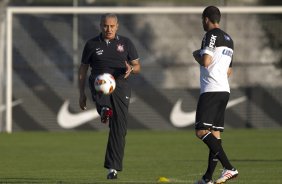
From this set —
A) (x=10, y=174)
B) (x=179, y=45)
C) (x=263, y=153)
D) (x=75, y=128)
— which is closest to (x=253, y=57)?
(x=179, y=45)

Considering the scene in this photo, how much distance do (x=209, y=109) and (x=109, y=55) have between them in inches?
78.1

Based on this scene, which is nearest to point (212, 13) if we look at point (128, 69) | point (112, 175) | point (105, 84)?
point (128, 69)

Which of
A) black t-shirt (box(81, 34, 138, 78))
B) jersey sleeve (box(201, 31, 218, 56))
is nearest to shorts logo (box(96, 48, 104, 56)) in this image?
black t-shirt (box(81, 34, 138, 78))

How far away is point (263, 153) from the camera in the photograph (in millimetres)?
18625

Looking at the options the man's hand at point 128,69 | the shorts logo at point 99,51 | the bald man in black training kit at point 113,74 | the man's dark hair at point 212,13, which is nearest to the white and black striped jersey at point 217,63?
the man's dark hair at point 212,13

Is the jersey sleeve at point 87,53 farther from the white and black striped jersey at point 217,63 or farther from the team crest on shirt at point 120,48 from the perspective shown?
the white and black striped jersey at point 217,63

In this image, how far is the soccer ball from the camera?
42.2 feet

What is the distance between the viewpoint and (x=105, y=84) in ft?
42.2

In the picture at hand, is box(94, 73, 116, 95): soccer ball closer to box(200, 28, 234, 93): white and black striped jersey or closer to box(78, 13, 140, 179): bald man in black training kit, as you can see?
box(78, 13, 140, 179): bald man in black training kit

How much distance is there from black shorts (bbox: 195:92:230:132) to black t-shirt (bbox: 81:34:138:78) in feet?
5.69

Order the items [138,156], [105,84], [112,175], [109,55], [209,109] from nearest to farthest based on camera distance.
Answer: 1. [209,109]
2. [105,84]
3. [112,175]
4. [109,55]
5. [138,156]

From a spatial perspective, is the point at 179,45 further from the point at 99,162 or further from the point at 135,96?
the point at 99,162

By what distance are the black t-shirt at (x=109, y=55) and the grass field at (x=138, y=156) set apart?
1.48 metres

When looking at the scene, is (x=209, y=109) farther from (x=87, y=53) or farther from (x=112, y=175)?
(x=87, y=53)
